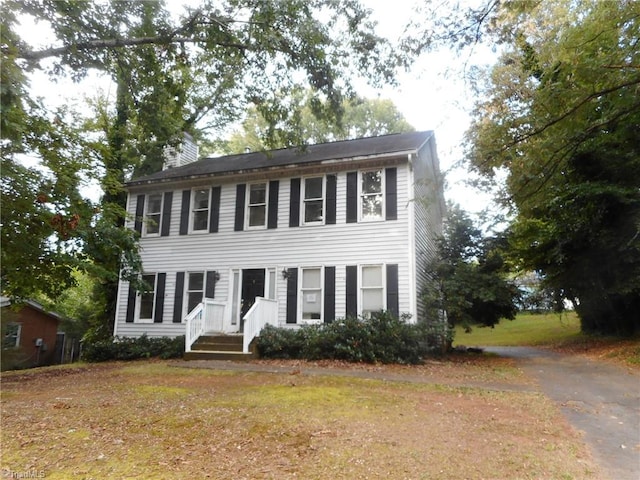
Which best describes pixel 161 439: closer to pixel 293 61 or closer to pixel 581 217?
pixel 293 61

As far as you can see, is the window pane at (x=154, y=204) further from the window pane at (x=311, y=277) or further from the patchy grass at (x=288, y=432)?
the patchy grass at (x=288, y=432)

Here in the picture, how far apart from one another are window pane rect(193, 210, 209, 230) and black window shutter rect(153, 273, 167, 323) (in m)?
2.07

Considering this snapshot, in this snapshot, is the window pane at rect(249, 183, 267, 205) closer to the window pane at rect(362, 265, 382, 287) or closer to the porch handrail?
the porch handrail

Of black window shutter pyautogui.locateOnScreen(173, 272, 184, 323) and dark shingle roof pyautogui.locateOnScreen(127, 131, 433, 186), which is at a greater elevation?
dark shingle roof pyautogui.locateOnScreen(127, 131, 433, 186)

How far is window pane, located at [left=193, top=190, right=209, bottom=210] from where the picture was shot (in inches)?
599

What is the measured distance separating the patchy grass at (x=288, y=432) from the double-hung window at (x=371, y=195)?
6.04 metres

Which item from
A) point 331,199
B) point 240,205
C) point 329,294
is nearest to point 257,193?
point 240,205

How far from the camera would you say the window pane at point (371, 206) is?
1302 cm

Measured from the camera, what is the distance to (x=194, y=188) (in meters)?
15.3

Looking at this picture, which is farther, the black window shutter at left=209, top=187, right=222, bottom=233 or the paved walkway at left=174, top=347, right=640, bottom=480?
the black window shutter at left=209, top=187, right=222, bottom=233

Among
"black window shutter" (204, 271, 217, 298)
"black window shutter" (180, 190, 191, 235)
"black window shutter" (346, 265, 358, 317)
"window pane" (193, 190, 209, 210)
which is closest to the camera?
"black window shutter" (346, 265, 358, 317)

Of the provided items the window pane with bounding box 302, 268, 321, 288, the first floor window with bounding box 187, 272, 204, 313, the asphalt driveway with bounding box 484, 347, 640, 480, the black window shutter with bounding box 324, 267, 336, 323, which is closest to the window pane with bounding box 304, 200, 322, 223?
the window pane with bounding box 302, 268, 321, 288

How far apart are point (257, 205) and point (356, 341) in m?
6.02

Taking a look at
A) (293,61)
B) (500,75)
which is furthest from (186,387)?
(500,75)
